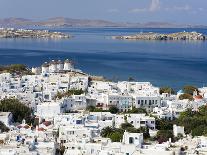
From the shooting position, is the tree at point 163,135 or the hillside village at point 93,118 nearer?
the hillside village at point 93,118

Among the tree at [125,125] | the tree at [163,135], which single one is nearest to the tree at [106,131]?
the tree at [125,125]

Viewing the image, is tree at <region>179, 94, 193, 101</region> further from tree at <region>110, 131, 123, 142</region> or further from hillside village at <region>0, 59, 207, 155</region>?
tree at <region>110, 131, 123, 142</region>

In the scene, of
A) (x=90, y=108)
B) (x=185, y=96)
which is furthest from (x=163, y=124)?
(x=185, y=96)

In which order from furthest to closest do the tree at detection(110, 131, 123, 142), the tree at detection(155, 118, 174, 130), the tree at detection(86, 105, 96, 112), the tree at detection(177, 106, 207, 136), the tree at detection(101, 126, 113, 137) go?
the tree at detection(86, 105, 96, 112)
the tree at detection(155, 118, 174, 130)
the tree at detection(177, 106, 207, 136)
the tree at detection(101, 126, 113, 137)
the tree at detection(110, 131, 123, 142)

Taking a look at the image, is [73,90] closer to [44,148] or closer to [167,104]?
[167,104]

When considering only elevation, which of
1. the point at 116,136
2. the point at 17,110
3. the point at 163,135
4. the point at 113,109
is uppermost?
the point at 17,110

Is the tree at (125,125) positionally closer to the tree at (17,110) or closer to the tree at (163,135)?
the tree at (163,135)

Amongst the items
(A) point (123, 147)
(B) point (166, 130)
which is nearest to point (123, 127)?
(B) point (166, 130)

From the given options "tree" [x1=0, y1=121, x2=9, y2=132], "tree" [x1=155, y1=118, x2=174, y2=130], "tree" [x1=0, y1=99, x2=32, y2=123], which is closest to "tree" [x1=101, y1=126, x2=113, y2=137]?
"tree" [x1=155, y1=118, x2=174, y2=130]

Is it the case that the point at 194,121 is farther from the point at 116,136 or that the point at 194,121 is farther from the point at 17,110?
the point at 17,110
